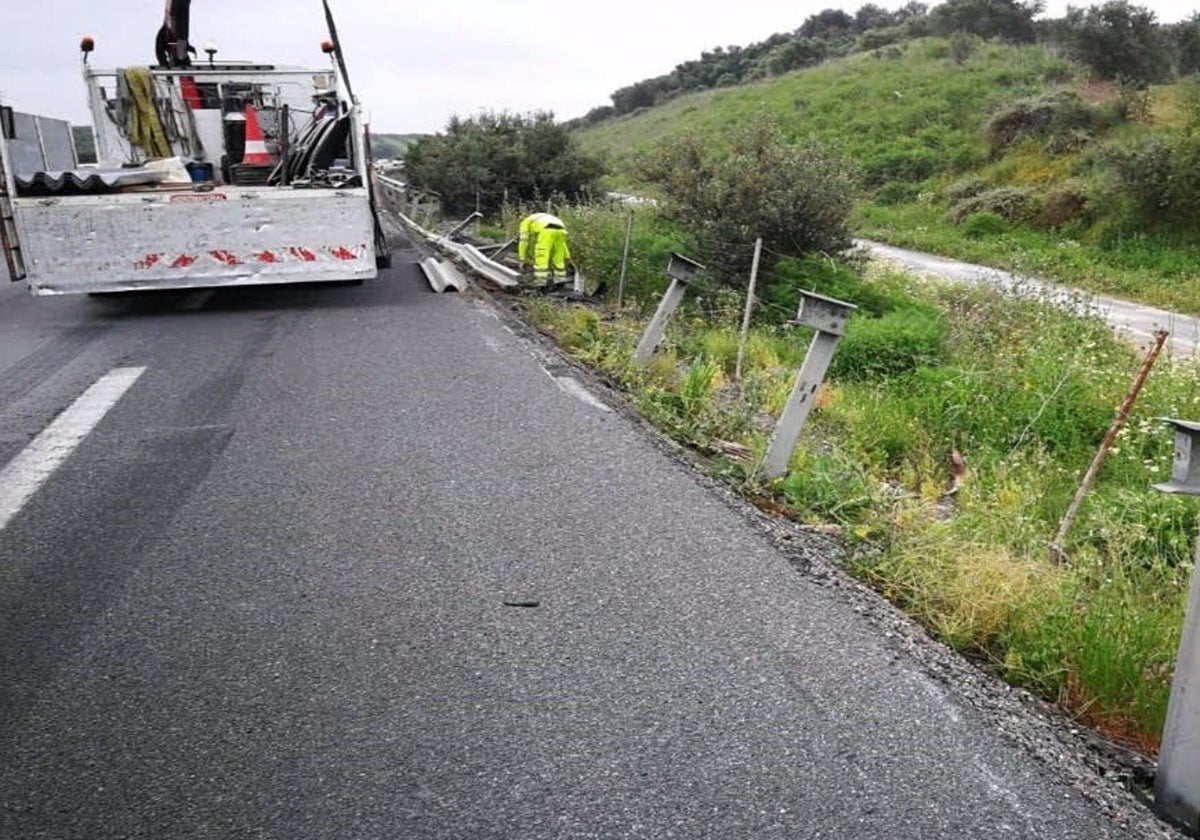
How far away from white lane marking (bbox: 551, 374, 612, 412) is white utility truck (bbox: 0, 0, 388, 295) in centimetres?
411

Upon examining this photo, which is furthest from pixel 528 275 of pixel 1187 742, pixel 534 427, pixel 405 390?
pixel 1187 742

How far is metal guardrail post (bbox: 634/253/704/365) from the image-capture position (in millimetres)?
7188

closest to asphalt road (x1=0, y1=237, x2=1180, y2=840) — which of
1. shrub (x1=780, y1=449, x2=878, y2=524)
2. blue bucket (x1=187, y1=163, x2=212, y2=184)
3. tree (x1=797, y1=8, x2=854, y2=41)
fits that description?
shrub (x1=780, y1=449, x2=878, y2=524)

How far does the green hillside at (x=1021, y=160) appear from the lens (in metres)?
16.3

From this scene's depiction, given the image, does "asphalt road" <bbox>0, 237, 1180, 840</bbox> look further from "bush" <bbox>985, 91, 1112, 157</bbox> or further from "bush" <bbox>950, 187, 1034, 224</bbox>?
"bush" <bbox>985, 91, 1112, 157</bbox>

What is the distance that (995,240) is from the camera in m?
18.9

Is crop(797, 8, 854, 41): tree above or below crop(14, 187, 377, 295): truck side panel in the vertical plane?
above

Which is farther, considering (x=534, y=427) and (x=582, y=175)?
(x=582, y=175)

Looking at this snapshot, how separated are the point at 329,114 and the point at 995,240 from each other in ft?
44.7

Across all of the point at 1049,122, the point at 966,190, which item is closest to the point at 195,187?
the point at 966,190

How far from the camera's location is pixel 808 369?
197 inches

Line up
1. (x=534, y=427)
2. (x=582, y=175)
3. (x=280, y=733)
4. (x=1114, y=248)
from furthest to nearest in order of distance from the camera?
(x=582, y=175)
(x=1114, y=248)
(x=534, y=427)
(x=280, y=733)

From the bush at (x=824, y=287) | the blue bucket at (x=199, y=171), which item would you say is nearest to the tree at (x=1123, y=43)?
the bush at (x=824, y=287)

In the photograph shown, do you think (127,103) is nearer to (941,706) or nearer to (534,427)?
(534,427)
